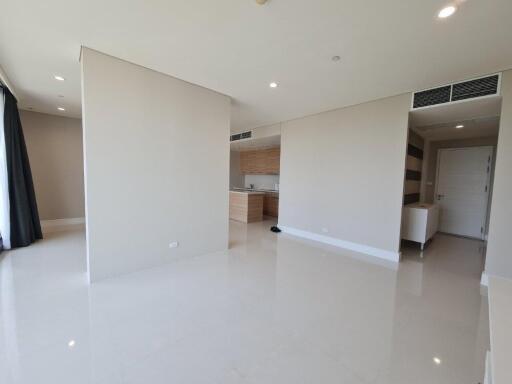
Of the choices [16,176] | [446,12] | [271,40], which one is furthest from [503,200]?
[16,176]

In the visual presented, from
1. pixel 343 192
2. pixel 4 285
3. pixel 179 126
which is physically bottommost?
pixel 4 285

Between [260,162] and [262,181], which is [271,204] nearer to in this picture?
[262,181]

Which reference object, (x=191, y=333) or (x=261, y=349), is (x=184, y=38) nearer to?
(x=191, y=333)

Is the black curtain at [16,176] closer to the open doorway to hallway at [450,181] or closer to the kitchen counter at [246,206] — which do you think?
the kitchen counter at [246,206]

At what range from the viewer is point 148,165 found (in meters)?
2.94

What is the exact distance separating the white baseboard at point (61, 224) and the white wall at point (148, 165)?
3.70m

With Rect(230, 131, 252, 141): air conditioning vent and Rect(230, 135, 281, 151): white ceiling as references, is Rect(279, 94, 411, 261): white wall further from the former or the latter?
Rect(230, 131, 252, 141): air conditioning vent

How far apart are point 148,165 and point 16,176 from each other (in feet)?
9.37

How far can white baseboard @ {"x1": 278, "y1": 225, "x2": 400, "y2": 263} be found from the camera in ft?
12.2

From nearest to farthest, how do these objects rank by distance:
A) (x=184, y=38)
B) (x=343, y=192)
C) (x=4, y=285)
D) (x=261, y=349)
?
(x=261, y=349) < (x=184, y=38) < (x=4, y=285) < (x=343, y=192)

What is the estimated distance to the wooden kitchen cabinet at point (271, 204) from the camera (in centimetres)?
695

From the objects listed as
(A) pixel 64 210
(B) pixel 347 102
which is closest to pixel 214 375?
(B) pixel 347 102

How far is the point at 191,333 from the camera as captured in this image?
183cm

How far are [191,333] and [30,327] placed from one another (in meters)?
1.36
